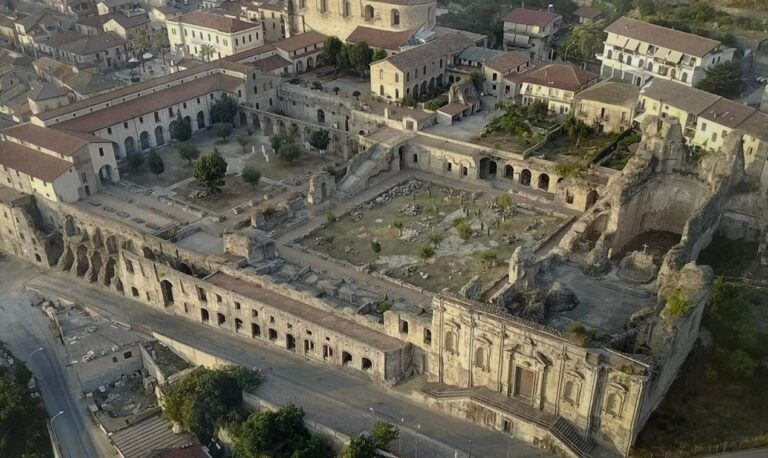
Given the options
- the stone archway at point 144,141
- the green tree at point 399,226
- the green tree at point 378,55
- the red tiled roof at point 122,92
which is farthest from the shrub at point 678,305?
the red tiled roof at point 122,92

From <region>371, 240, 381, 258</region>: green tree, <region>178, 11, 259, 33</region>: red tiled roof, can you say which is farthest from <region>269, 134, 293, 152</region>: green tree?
<region>178, 11, 259, 33</region>: red tiled roof

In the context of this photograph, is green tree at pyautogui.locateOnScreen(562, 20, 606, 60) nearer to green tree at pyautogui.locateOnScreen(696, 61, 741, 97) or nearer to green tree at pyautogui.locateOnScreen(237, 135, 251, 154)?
green tree at pyautogui.locateOnScreen(696, 61, 741, 97)

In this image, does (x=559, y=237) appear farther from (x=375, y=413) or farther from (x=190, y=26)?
(x=190, y=26)

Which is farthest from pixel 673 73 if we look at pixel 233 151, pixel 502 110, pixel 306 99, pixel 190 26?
pixel 190 26

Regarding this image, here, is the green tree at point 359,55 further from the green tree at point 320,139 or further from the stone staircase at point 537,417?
the stone staircase at point 537,417

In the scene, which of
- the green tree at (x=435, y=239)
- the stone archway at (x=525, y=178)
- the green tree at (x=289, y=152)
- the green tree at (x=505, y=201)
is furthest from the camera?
the green tree at (x=289, y=152)

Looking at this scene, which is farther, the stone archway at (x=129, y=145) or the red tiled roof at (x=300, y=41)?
the red tiled roof at (x=300, y=41)

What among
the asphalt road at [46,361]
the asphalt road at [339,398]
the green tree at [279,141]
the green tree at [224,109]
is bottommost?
the asphalt road at [46,361]
